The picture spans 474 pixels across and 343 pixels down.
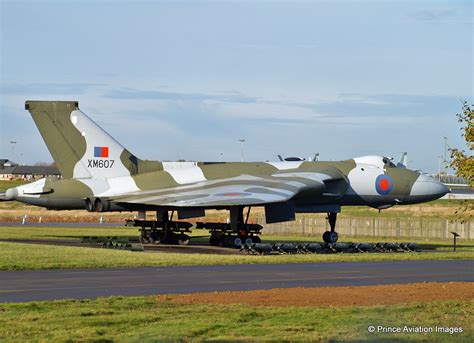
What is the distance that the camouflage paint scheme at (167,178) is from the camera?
43438mm

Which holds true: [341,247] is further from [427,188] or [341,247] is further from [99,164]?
[99,164]

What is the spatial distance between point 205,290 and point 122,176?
2352 cm

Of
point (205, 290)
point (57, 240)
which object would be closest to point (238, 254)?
point (57, 240)

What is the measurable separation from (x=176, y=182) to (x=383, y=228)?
1842cm

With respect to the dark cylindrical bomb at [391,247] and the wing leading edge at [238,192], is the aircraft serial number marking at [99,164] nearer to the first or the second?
the wing leading edge at [238,192]

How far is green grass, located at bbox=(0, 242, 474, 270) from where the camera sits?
29672 millimetres

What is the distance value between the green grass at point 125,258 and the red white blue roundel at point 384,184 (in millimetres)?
8173

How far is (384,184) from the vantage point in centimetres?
4641

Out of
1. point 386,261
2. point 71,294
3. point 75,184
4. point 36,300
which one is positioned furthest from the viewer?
point 75,184

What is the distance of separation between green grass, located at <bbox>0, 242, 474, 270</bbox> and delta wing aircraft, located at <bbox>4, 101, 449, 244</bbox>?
22.7 ft

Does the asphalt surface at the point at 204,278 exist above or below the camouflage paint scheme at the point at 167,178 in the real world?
below

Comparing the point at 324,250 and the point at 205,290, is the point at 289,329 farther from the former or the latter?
the point at 324,250

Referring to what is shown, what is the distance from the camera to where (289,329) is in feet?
51.6

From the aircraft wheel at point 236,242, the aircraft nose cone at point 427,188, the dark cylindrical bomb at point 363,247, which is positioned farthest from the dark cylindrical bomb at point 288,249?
the aircraft nose cone at point 427,188
